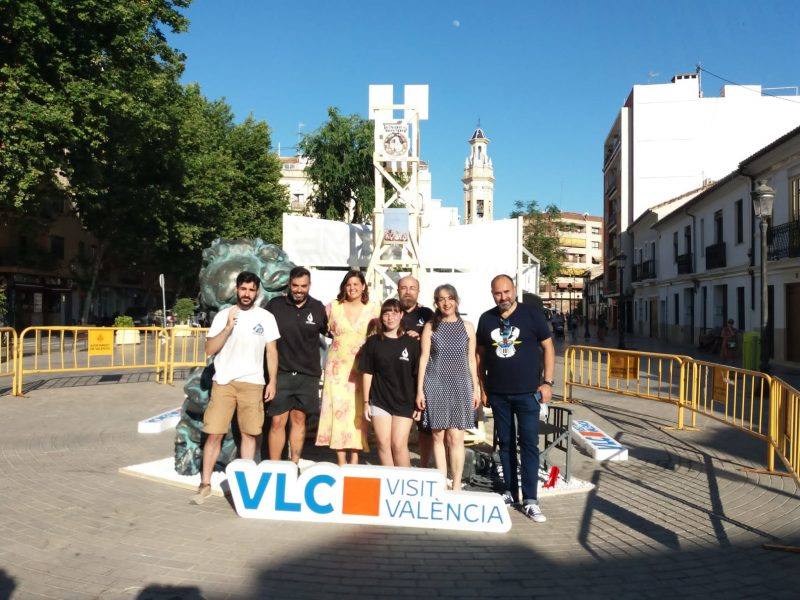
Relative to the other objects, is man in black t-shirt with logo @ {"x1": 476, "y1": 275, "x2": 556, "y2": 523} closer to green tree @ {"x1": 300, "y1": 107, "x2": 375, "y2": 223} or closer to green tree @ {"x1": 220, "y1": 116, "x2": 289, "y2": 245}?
green tree @ {"x1": 300, "y1": 107, "x2": 375, "y2": 223}

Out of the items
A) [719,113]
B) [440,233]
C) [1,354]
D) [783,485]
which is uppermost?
[719,113]

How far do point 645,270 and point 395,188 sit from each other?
3335 cm

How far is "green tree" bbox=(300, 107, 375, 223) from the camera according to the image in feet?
98.3

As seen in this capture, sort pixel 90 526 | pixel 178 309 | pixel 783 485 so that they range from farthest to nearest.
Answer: pixel 178 309 → pixel 783 485 → pixel 90 526

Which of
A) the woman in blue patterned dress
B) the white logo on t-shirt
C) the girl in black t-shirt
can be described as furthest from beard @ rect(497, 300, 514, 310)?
the girl in black t-shirt

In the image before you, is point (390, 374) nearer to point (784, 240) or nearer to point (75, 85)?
point (75, 85)

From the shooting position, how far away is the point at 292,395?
17.1ft

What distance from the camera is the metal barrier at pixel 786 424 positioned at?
5430 mm

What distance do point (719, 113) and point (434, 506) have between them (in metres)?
41.7

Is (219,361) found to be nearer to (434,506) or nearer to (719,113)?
(434,506)

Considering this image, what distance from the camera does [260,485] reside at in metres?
4.75

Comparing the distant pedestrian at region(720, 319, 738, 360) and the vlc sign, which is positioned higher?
the distant pedestrian at region(720, 319, 738, 360)

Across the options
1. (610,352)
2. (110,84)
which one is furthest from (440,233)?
(110,84)

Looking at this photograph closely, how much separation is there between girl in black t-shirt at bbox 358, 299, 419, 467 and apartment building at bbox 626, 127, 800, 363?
1812 centimetres
